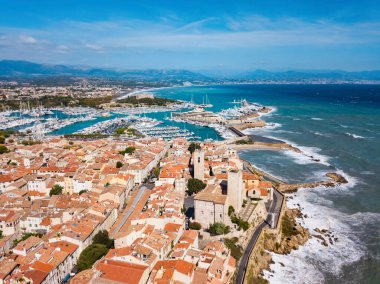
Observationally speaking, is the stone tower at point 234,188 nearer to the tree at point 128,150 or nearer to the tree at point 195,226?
the tree at point 195,226

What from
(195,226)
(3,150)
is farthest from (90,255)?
(3,150)

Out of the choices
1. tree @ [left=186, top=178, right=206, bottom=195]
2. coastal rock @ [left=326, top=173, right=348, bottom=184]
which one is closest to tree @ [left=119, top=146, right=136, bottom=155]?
tree @ [left=186, top=178, right=206, bottom=195]

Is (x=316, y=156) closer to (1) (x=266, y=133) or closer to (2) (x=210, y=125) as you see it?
(1) (x=266, y=133)

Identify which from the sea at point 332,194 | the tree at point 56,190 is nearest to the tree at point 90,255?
the sea at point 332,194

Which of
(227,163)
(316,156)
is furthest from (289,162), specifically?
(227,163)

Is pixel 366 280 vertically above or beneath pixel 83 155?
beneath

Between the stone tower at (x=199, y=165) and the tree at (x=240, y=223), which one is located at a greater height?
the stone tower at (x=199, y=165)

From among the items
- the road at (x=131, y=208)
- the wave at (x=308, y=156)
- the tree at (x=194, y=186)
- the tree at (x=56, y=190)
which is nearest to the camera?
the road at (x=131, y=208)
